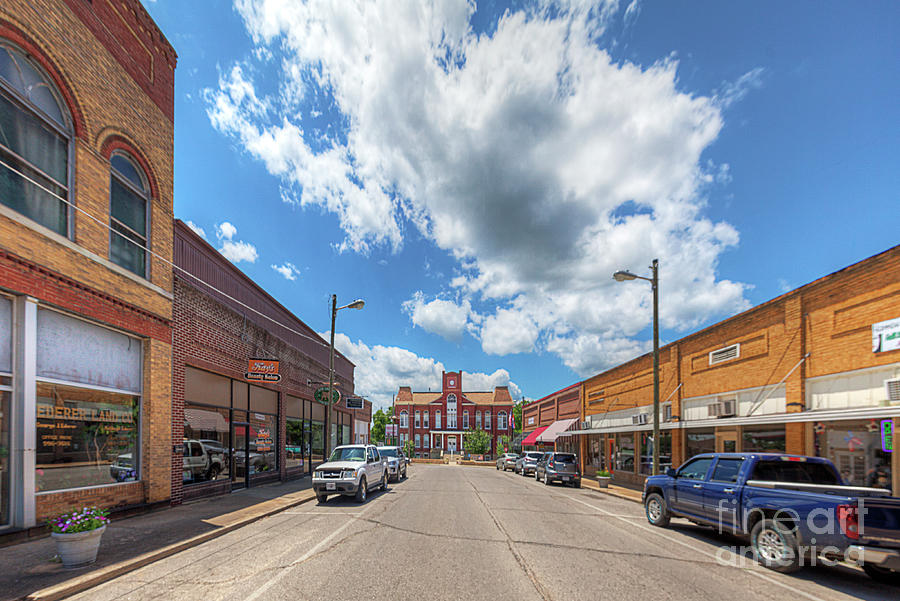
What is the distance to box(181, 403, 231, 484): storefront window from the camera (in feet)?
46.1

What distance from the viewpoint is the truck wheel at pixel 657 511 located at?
11.2m

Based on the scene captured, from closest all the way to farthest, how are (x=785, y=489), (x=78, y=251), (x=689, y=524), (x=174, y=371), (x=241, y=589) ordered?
(x=241, y=589)
(x=785, y=489)
(x=78, y=251)
(x=689, y=524)
(x=174, y=371)

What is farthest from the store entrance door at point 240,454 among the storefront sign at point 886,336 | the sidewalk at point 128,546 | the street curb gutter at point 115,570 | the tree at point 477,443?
the tree at point 477,443

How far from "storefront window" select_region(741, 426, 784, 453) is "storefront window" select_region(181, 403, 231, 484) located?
56.4 ft

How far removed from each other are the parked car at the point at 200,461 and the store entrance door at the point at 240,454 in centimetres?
74

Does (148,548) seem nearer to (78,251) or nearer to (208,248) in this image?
(78,251)

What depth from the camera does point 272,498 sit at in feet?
48.6

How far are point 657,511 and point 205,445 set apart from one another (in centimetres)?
1293

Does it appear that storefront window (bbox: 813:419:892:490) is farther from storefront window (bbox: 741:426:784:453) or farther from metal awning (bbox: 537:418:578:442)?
metal awning (bbox: 537:418:578:442)

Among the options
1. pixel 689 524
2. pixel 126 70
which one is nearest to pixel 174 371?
pixel 126 70

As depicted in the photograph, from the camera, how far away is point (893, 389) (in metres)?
10.7

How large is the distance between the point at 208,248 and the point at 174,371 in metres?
4.40

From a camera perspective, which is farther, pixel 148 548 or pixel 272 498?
pixel 272 498

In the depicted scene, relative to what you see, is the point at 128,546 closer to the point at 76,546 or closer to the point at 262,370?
the point at 76,546
